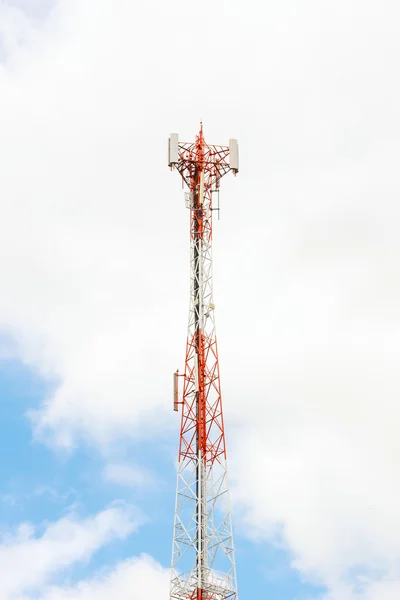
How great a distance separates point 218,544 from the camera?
3944 inches

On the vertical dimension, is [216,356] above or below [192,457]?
above

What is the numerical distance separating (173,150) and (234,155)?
6029 mm

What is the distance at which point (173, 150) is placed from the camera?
10900 cm

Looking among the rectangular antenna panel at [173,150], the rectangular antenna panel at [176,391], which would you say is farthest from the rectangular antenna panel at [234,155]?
the rectangular antenna panel at [176,391]

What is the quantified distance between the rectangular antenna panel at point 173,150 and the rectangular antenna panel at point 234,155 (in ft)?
17.2

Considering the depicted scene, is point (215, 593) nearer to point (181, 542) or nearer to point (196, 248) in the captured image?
point (181, 542)

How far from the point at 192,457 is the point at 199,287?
16.0m

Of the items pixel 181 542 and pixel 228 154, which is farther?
pixel 228 154

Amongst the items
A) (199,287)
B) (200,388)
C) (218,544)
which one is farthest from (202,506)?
(199,287)

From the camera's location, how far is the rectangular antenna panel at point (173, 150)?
10850 centimetres

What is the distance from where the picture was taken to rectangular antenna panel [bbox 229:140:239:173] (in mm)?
109625

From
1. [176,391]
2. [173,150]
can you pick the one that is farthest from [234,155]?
[176,391]

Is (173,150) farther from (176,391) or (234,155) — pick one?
(176,391)

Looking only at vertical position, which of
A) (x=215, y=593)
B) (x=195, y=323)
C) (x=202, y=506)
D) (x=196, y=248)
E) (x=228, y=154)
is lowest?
(x=215, y=593)
